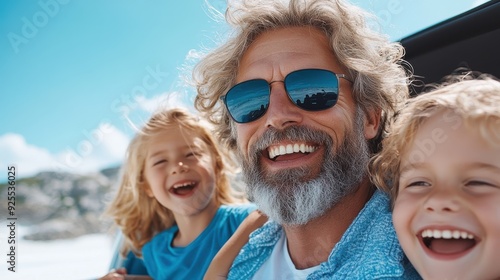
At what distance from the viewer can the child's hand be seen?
1859 millimetres

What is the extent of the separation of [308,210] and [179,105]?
123cm

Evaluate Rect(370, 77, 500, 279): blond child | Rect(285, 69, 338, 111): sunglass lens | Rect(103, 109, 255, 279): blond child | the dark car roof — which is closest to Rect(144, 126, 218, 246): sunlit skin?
Rect(103, 109, 255, 279): blond child

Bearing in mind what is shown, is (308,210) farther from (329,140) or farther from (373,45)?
(373,45)

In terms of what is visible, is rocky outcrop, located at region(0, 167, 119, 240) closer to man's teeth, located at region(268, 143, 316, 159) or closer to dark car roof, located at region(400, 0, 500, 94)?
man's teeth, located at region(268, 143, 316, 159)

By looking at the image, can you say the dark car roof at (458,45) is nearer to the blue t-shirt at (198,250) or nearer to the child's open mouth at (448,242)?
the child's open mouth at (448,242)

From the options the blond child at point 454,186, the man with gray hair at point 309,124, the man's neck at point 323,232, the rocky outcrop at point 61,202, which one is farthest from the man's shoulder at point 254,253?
the rocky outcrop at point 61,202

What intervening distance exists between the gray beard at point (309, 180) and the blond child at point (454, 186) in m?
0.36

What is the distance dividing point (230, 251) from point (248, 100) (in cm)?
55

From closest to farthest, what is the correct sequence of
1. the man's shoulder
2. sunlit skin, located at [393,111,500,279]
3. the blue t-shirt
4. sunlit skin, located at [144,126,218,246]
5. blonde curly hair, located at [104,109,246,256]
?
1. sunlit skin, located at [393,111,500,279]
2. the man's shoulder
3. the blue t-shirt
4. sunlit skin, located at [144,126,218,246]
5. blonde curly hair, located at [104,109,246,256]

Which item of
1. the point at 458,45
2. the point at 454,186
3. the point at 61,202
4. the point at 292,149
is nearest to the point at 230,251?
the point at 292,149

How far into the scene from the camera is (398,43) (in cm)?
199

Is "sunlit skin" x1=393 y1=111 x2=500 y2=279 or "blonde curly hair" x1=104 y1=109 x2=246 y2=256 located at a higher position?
"blonde curly hair" x1=104 y1=109 x2=246 y2=256

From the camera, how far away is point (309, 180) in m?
1.68

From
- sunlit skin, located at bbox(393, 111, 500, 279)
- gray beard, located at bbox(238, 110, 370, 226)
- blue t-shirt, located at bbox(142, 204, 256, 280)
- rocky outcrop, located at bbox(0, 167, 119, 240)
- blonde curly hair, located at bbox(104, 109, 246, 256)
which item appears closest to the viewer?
sunlit skin, located at bbox(393, 111, 500, 279)
